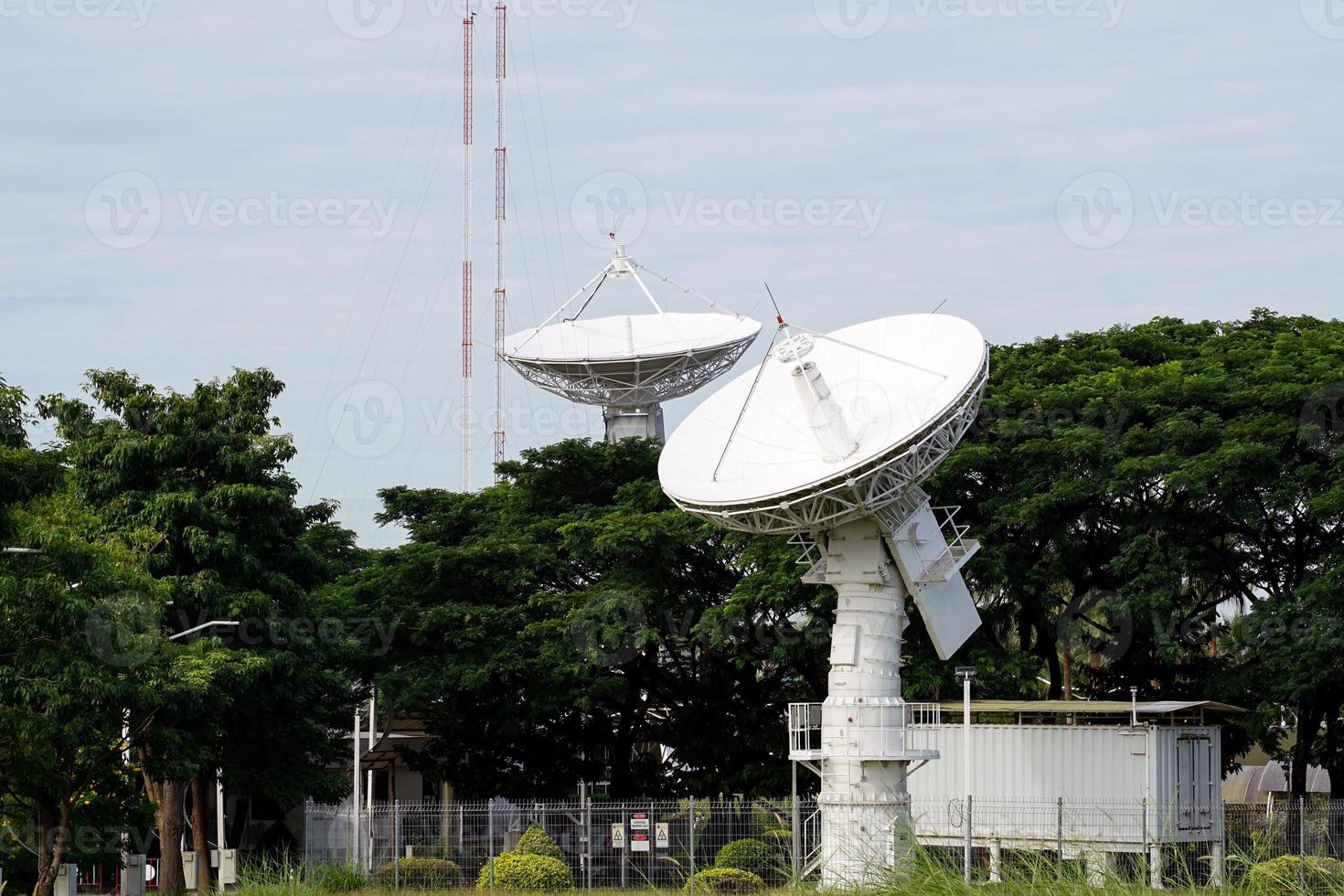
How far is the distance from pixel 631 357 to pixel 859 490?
849 inches

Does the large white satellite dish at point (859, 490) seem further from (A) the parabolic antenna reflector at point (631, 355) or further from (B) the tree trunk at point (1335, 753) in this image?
(A) the parabolic antenna reflector at point (631, 355)

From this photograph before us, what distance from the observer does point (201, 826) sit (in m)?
42.4

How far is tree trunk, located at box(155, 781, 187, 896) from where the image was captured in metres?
35.9

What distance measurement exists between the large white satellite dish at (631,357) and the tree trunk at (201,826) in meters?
16.2

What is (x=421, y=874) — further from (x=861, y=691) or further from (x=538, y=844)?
(x=861, y=691)

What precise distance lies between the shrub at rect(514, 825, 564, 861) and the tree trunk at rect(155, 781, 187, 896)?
24.1ft

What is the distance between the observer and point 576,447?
50.5m

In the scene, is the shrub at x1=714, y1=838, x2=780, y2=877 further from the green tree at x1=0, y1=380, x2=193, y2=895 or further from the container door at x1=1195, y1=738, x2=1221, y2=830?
the green tree at x1=0, y1=380, x2=193, y2=895

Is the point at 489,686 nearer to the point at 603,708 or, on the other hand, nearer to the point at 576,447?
the point at 603,708

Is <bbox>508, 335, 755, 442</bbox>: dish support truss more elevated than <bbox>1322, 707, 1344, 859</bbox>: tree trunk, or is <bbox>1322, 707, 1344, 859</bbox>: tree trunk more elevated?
<bbox>508, 335, 755, 442</bbox>: dish support truss

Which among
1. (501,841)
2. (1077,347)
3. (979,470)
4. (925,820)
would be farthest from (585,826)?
(1077,347)

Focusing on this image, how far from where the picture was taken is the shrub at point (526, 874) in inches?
1325

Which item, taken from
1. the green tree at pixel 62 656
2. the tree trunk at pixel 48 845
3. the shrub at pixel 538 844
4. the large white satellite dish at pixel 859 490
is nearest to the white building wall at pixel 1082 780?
the large white satellite dish at pixel 859 490

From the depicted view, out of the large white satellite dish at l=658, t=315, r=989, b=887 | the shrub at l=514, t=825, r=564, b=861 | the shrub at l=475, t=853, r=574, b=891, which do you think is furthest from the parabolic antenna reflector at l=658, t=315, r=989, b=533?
the shrub at l=514, t=825, r=564, b=861
